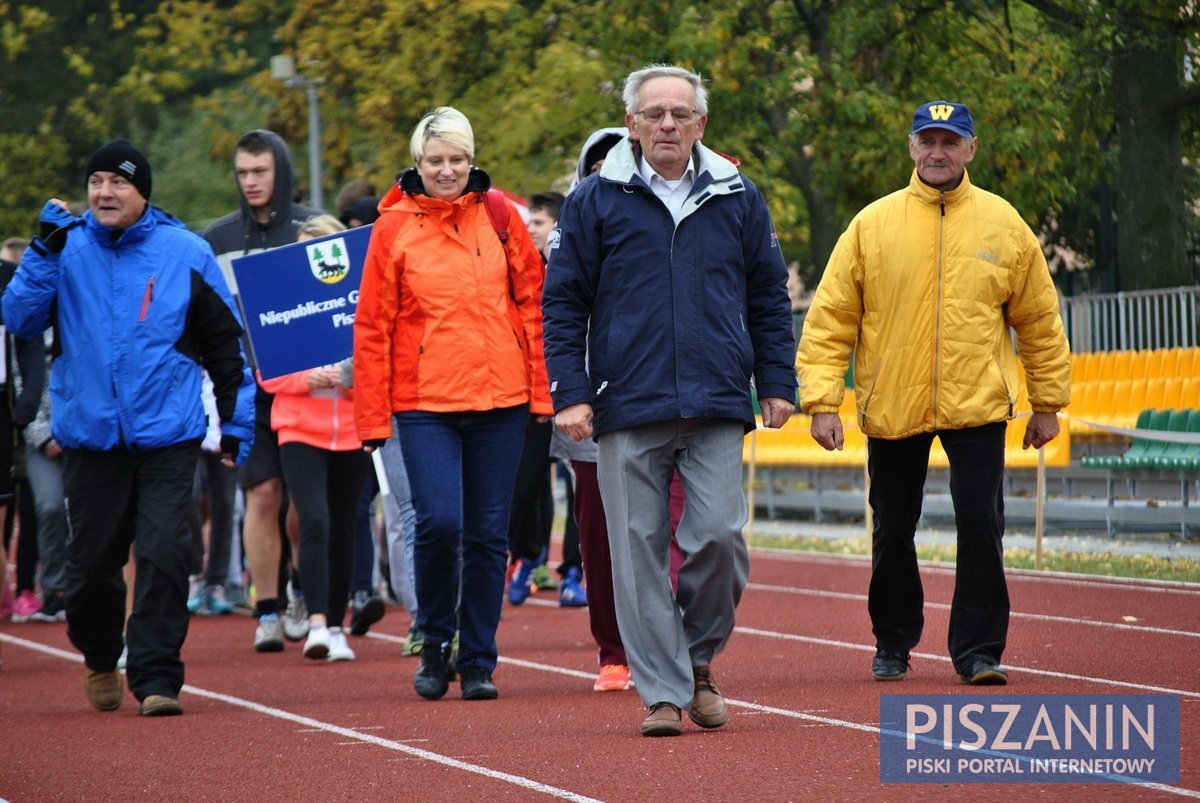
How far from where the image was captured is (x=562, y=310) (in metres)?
7.13

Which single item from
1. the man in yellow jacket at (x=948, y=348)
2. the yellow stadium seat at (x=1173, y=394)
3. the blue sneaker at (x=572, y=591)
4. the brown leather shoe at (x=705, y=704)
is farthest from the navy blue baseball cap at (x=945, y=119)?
the yellow stadium seat at (x=1173, y=394)

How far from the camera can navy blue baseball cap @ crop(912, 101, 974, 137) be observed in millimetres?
8180

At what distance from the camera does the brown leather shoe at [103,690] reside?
855cm

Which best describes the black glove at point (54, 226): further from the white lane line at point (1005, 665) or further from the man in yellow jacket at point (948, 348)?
the white lane line at point (1005, 665)

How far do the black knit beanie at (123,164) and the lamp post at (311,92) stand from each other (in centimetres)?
1952

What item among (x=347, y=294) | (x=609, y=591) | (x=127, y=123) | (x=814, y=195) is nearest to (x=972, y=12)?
(x=814, y=195)

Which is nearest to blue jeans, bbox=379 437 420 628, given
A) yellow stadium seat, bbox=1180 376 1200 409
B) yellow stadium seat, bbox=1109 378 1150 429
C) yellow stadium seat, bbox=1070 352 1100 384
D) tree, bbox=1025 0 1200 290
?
yellow stadium seat, bbox=1180 376 1200 409

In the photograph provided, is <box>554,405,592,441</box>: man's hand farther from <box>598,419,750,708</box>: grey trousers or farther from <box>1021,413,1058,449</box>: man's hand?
<box>1021,413,1058,449</box>: man's hand

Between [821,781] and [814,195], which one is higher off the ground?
[814,195]

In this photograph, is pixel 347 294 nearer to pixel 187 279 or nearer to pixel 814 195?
pixel 187 279

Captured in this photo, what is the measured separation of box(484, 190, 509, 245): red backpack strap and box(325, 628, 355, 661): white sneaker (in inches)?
106

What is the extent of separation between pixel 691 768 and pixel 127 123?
39811mm

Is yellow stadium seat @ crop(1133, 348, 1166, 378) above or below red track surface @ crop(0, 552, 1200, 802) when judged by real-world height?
above

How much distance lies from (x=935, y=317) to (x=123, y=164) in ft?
11.0
